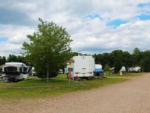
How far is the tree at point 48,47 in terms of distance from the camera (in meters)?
39.5

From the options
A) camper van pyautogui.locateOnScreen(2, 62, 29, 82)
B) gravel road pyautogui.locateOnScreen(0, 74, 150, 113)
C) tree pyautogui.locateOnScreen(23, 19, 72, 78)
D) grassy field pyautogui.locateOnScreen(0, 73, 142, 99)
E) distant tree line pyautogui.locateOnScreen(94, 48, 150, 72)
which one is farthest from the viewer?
distant tree line pyautogui.locateOnScreen(94, 48, 150, 72)

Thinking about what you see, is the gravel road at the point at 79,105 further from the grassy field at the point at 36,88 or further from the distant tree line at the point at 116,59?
the distant tree line at the point at 116,59

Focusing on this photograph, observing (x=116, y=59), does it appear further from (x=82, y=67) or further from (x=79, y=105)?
(x=79, y=105)

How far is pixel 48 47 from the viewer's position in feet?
129

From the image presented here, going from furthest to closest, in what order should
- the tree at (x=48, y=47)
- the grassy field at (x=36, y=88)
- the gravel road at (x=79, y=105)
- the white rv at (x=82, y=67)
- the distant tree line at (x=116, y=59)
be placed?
the distant tree line at (x=116, y=59) < the white rv at (x=82, y=67) < the tree at (x=48, y=47) < the grassy field at (x=36, y=88) < the gravel road at (x=79, y=105)

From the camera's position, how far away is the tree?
39531 millimetres

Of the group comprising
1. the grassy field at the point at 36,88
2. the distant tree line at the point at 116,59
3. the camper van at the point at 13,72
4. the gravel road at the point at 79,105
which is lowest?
the gravel road at the point at 79,105

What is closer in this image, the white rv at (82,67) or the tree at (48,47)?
the tree at (48,47)

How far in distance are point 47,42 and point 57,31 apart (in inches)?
71.2

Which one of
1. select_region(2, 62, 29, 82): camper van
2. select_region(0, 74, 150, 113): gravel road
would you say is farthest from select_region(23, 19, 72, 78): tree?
select_region(0, 74, 150, 113): gravel road

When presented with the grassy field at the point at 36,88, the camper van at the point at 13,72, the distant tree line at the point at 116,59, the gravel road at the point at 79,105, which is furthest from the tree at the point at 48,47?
the distant tree line at the point at 116,59

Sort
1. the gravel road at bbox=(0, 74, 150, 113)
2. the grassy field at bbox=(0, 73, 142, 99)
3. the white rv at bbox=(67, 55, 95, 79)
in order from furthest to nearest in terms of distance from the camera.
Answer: the white rv at bbox=(67, 55, 95, 79) → the grassy field at bbox=(0, 73, 142, 99) → the gravel road at bbox=(0, 74, 150, 113)

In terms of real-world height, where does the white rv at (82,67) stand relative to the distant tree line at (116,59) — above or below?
below

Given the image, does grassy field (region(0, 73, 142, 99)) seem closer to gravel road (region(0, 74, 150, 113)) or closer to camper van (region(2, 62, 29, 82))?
gravel road (region(0, 74, 150, 113))
